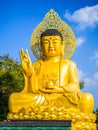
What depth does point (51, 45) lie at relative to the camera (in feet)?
34.4

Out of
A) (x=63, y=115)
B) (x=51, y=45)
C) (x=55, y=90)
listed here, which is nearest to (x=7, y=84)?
(x=51, y=45)

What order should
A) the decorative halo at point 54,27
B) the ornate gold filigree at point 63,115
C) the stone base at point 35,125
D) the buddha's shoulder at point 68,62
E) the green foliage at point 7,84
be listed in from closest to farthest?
the stone base at point 35,125 < the ornate gold filigree at point 63,115 < the buddha's shoulder at point 68,62 < the decorative halo at point 54,27 < the green foliage at point 7,84

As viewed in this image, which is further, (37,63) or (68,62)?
(37,63)

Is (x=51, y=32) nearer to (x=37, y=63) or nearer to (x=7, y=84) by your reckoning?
(x=37, y=63)

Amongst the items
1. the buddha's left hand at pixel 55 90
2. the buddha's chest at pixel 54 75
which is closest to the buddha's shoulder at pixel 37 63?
the buddha's chest at pixel 54 75

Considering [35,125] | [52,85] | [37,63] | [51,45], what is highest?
[51,45]

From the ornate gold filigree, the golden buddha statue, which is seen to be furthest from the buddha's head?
the ornate gold filigree

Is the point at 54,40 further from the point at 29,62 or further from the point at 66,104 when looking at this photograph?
the point at 66,104

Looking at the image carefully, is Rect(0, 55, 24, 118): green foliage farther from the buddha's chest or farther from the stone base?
the stone base

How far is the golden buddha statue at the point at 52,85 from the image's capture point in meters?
9.23

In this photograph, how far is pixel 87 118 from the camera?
9211mm

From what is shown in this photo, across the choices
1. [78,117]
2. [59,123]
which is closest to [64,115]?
[78,117]

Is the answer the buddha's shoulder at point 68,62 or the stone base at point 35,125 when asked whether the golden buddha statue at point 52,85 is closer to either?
the buddha's shoulder at point 68,62

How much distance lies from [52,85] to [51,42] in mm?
1186
